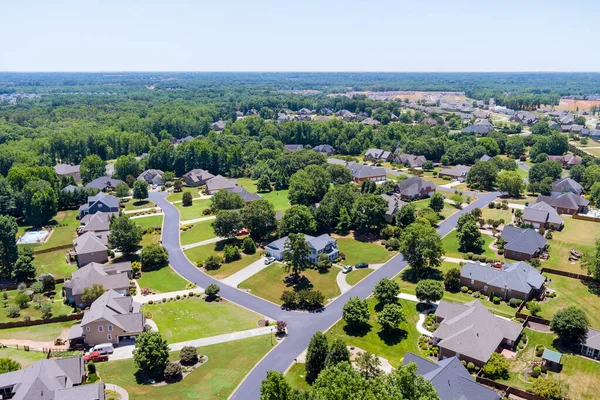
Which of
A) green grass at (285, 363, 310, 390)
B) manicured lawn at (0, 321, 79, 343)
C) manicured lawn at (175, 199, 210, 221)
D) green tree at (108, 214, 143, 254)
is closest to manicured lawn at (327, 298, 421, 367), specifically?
green grass at (285, 363, 310, 390)

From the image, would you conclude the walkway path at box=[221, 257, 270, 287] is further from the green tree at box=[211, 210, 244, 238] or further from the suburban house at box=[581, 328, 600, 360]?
the suburban house at box=[581, 328, 600, 360]

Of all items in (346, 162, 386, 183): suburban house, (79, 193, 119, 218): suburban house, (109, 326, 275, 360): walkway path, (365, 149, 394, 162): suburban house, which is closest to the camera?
(109, 326, 275, 360): walkway path

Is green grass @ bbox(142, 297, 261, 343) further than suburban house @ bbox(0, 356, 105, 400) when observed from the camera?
Yes

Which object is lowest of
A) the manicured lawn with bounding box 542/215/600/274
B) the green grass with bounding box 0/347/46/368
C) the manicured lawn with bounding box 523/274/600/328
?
the green grass with bounding box 0/347/46/368

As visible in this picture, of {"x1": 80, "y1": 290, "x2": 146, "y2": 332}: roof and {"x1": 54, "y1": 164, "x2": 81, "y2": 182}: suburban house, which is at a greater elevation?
{"x1": 54, "y1": 164, "x2": 81, "y2": 182}: suburban house

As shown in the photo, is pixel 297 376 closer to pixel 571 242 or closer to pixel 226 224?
pixel 226 224

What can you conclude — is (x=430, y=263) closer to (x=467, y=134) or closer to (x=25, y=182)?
(x=25, y=182)

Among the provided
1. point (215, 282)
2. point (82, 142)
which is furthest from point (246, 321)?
point (82, 142)

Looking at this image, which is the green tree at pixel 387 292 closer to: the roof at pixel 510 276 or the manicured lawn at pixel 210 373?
the roof at pixel 510 276
